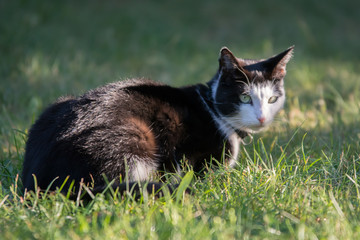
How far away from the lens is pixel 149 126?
2.43m

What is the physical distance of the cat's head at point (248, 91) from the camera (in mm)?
2570

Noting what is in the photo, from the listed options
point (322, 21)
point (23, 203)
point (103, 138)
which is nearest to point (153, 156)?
point (103, 138)

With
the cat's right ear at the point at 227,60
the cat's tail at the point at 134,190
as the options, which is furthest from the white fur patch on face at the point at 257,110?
the cat's tail at the point at 134,190

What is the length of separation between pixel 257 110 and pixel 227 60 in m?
0.37

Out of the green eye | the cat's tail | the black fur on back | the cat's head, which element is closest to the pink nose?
the cat's head

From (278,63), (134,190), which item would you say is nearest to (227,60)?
(278,63)

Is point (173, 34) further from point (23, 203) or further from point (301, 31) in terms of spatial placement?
point (23, 203)

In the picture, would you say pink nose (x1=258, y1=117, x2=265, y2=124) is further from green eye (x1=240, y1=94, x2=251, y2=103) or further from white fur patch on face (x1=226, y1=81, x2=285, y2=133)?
green eye (x1=240, y1=94, x2=251, y2=103)

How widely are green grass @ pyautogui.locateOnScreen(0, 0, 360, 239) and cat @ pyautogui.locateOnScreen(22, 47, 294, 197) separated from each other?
8.1 inches

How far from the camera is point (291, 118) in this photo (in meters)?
3.41

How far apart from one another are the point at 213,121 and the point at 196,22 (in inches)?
188

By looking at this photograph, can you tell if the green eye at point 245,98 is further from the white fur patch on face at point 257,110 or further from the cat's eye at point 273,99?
the cat's eye at point 273,99

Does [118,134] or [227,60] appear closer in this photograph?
[118,134]

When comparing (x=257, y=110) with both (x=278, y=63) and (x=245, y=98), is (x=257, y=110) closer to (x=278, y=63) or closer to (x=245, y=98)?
(x=245, y=98)
